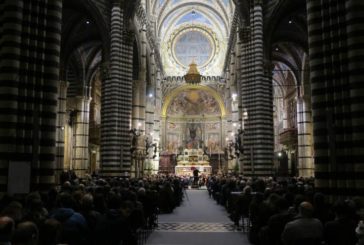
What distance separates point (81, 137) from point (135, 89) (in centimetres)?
835

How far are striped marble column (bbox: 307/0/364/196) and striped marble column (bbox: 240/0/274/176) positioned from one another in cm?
1291

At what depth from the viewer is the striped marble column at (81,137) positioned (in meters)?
41.8

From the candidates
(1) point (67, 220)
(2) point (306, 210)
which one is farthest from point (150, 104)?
(2) point (306, 210)

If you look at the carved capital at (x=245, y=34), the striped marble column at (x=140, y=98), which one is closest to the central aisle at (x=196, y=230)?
the carved capital at (x=245, y=34)

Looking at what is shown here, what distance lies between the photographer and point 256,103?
1083 inches

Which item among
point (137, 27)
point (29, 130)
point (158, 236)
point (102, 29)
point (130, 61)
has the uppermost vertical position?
point (137, 27)

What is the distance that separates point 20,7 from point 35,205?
871cm

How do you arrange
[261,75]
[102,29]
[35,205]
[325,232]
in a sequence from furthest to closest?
[102,29]
[261,75]
[35,205]
[325,232]

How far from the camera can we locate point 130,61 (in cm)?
3020

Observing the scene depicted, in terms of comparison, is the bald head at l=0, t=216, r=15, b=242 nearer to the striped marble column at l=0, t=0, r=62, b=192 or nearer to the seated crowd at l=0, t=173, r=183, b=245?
the seated crowd at l=0, t=173, r=183, b=245

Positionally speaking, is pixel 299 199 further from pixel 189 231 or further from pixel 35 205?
pixel 189 231

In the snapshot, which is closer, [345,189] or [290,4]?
[345,189]

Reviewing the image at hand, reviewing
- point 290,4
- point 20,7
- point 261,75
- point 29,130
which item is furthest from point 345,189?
point 290,4

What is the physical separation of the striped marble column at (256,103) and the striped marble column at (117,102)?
8292 mm
